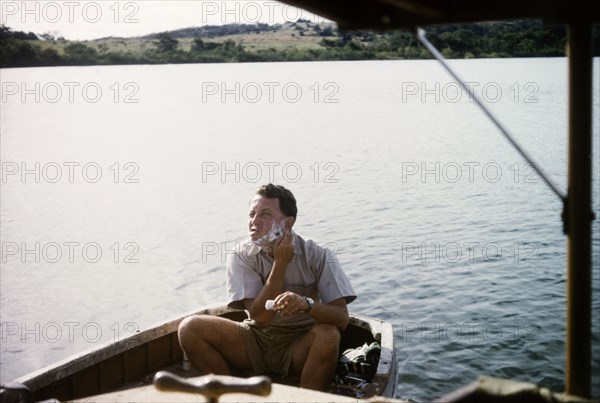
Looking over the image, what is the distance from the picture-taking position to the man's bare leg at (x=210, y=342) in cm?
473

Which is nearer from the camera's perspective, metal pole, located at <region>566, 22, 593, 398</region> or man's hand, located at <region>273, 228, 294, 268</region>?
metal pole, located at <region>566, 22, 593, 398</region>

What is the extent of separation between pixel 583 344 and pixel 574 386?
21cm

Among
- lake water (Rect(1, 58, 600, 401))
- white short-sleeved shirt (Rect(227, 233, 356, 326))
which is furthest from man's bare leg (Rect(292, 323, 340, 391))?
lake water (Rect(1, 58, 600, 401))

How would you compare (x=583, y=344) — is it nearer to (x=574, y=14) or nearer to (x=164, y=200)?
(x=574, y=14)

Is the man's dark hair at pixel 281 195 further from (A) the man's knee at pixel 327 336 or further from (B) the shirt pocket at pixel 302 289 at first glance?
(A) the man's knee at pixel 327 336

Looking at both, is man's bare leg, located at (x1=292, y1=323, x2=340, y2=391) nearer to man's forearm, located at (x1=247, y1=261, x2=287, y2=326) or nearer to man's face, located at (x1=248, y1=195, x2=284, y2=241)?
man's forearm, located at (x1=247, y1=261, x2=287, y2=326)

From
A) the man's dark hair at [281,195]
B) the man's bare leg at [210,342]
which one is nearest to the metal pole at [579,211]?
the man's dark hair at [281,195]

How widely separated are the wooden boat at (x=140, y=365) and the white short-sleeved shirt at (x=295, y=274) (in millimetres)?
638

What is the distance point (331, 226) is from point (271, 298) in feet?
40.7

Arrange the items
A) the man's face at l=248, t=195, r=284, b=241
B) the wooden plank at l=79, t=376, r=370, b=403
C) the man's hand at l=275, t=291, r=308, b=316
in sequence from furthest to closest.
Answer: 1. the man's face at l=248, t=195, r=284, b=241
2. the man's hand at l=275, t=291, r=308, b=316
3. the wooden plank at l=79, t=376, r=370, b=403

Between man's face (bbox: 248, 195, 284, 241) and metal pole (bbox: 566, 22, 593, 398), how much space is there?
2183mm

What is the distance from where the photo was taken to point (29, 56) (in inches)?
2344

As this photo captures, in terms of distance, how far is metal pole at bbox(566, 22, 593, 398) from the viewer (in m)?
3.12

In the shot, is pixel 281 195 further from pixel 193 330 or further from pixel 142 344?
pixel 142 344
